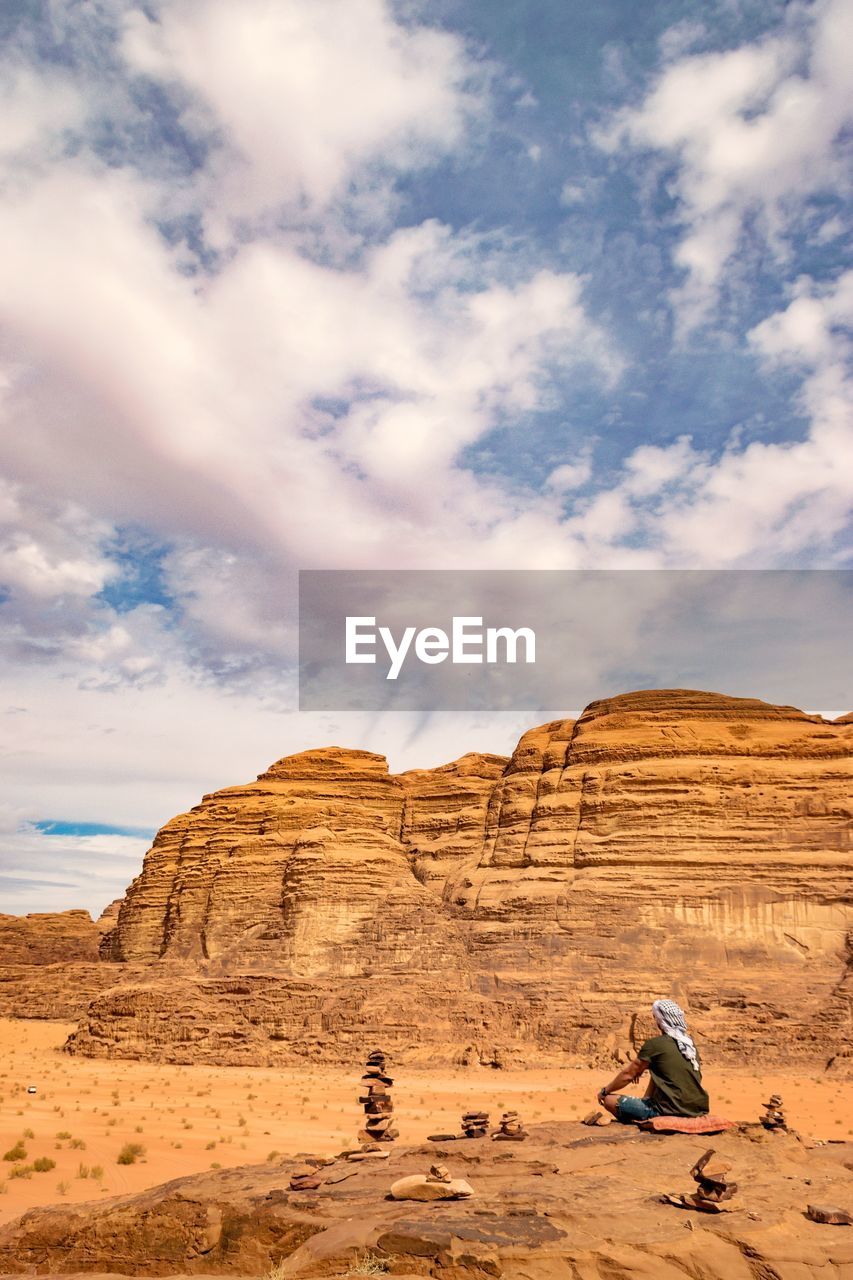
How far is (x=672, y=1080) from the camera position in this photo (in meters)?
8.28

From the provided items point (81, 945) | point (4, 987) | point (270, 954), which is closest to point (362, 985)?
point (270, 954)

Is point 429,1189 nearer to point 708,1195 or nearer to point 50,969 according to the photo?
point 708,1195

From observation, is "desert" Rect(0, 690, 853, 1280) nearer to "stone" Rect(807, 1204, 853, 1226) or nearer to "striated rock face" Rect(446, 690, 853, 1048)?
"stone" Rect(807, 1204, 853, 1226)

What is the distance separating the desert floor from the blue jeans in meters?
7.78

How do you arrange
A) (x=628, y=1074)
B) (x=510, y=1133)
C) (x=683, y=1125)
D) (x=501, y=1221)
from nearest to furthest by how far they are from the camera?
(x=501, y=1221), (x=683, y=1125), (x=628, y=1074), (x=510, y=1133)

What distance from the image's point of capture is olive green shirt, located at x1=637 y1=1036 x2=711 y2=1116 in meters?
8.17

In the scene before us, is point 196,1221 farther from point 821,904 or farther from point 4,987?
point 4,987

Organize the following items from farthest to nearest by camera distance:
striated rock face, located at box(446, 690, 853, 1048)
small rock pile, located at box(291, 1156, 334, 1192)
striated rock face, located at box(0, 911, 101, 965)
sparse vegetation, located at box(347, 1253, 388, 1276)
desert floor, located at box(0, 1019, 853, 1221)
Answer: striated rock face, located at box(0, 911, 101, 965) → striated rock face, located at box(446, 690, 853, 1048) → desert floor, located at box(0, 1019, 853, 1221) → small rock pile, located at box(291, 1156, 334, 1192) → sparse vegetation, located at box(347, 1253, 388, 1276)

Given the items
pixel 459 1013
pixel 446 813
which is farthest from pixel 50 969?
pixel 459 1013

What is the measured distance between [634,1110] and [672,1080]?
702 mm

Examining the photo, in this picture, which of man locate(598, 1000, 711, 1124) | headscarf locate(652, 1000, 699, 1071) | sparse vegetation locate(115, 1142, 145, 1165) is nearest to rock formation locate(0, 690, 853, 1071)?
sparse vegetation locate(115, 1142, 145, 1165)

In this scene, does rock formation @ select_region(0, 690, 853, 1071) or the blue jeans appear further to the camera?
rock formation @ select_region(0, 690, 853, 1071)

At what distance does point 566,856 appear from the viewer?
5825cm

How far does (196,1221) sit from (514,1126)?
3.78m
